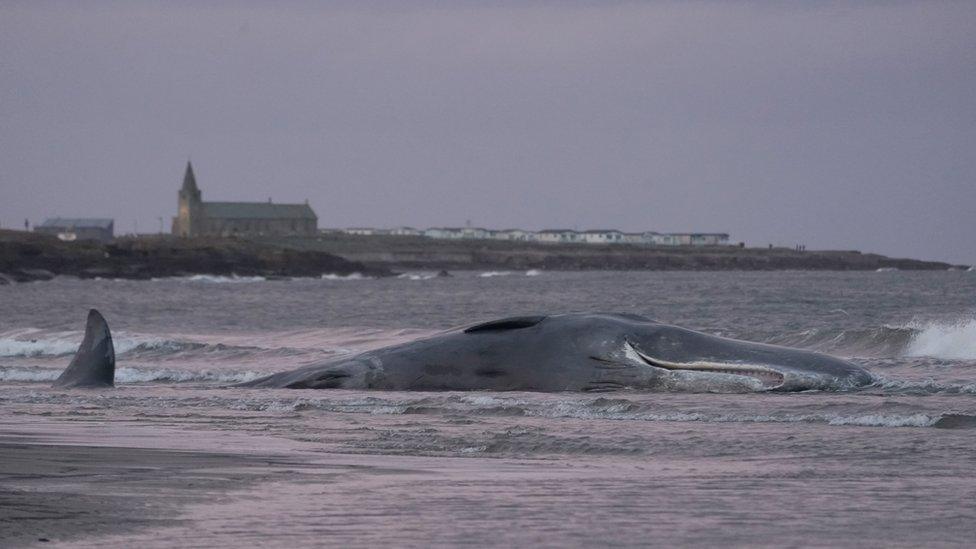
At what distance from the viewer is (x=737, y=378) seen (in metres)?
15.0

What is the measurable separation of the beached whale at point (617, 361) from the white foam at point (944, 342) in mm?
10127

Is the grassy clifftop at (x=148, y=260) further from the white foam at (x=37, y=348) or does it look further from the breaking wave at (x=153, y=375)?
the breaking wave at (x=153, y=375)

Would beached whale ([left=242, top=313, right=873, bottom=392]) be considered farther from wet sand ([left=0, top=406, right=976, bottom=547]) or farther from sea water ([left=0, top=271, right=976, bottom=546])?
wet sand ([left=0, top=406, right=976, bottom=547])

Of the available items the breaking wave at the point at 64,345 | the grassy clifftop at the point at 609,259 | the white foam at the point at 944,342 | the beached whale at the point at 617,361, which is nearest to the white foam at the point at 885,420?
the beached whale at the point at 617,361

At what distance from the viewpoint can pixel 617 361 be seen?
50.1 ft

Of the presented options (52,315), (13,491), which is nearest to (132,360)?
(13,491)

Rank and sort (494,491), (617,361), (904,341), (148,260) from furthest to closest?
(148,260), (904,341), (617,361), (494,491)

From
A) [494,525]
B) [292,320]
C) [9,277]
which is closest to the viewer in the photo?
A: [494,525]

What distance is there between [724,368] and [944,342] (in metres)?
11.4

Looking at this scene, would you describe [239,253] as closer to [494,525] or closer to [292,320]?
[292,320]

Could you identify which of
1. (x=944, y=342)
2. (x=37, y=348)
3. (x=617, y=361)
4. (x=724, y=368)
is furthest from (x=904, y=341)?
(x=37, y=348)

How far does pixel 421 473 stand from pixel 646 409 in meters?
4.69

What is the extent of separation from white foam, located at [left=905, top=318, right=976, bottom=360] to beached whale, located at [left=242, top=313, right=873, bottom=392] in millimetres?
10127

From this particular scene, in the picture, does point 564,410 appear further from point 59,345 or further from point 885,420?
point 59,345
